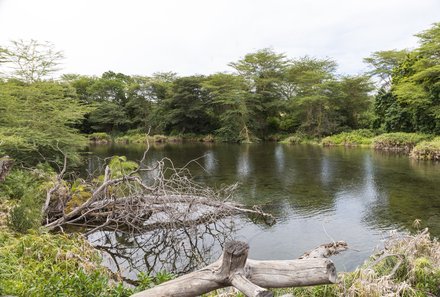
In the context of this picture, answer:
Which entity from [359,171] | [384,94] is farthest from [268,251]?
[384,94]

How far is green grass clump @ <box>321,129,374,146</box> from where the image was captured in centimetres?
3003

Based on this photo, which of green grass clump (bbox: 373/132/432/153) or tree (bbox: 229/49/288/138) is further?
tree (bbox: 229/49/288/138)

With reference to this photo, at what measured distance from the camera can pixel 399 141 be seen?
2511 centimetres

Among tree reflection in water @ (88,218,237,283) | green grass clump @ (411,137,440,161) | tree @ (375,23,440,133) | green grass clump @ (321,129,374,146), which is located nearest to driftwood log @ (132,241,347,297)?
tree reflection in water @ (88,218,237,283)

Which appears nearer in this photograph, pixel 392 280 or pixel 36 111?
pixel 392 280

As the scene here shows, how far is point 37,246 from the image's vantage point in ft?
17.1

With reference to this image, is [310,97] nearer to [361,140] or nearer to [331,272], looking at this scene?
[361,140]

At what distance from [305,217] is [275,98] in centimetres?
3098

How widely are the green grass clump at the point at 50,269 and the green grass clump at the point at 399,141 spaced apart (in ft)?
77.4

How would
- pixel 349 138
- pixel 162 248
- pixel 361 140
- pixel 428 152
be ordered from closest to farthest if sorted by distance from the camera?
pixel 162 248, pixel 428 152, pixel 361 140, pixel 349 138

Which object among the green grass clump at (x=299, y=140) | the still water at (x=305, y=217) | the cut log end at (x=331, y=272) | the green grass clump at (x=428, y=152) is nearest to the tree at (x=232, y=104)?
the green grass clump at (x=299, y=140)

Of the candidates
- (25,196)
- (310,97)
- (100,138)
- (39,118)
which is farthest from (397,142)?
(100,138)

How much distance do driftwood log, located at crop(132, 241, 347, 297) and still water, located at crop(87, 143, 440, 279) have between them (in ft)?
11.7

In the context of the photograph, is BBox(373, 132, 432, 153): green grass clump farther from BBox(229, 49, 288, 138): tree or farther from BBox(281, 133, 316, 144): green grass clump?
BBox(229, 49, 288, 138): tree
